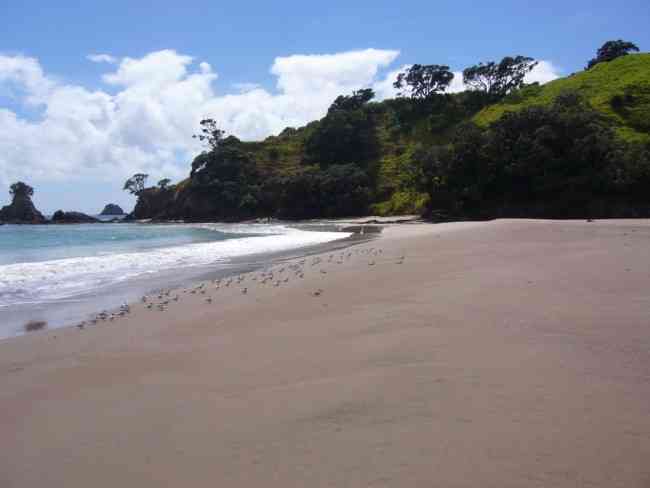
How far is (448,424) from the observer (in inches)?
112

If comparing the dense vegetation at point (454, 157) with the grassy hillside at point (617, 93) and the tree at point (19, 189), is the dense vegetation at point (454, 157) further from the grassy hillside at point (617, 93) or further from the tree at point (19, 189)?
the tree at point (19, 189)

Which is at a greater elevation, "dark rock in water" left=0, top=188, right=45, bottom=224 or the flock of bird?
"dark rock in water" left=0, top=188, right=45, bottom=224

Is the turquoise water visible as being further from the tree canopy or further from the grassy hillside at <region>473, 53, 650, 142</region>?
the tree canopy

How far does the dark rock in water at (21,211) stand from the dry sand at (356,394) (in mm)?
110937

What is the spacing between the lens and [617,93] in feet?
163

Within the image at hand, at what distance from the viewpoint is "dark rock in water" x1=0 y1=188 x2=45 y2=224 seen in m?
99.0

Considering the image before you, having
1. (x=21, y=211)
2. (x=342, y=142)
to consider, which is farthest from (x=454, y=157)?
(x=21, y=211)

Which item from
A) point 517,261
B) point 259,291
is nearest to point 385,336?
point 259,291

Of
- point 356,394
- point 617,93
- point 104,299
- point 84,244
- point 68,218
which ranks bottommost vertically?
point 104,299

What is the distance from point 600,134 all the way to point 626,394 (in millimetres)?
37862

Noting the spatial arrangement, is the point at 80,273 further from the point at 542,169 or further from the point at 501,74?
the point at 501,74

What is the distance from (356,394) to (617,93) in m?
59.6

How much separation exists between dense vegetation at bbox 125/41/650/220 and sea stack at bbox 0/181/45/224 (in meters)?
21.6

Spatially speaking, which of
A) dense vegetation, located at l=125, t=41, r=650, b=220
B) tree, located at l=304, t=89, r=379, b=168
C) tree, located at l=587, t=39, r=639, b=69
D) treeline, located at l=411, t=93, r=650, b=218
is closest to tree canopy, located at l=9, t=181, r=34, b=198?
dense vegetation, located at l=125, t=41, r=650, b=220
